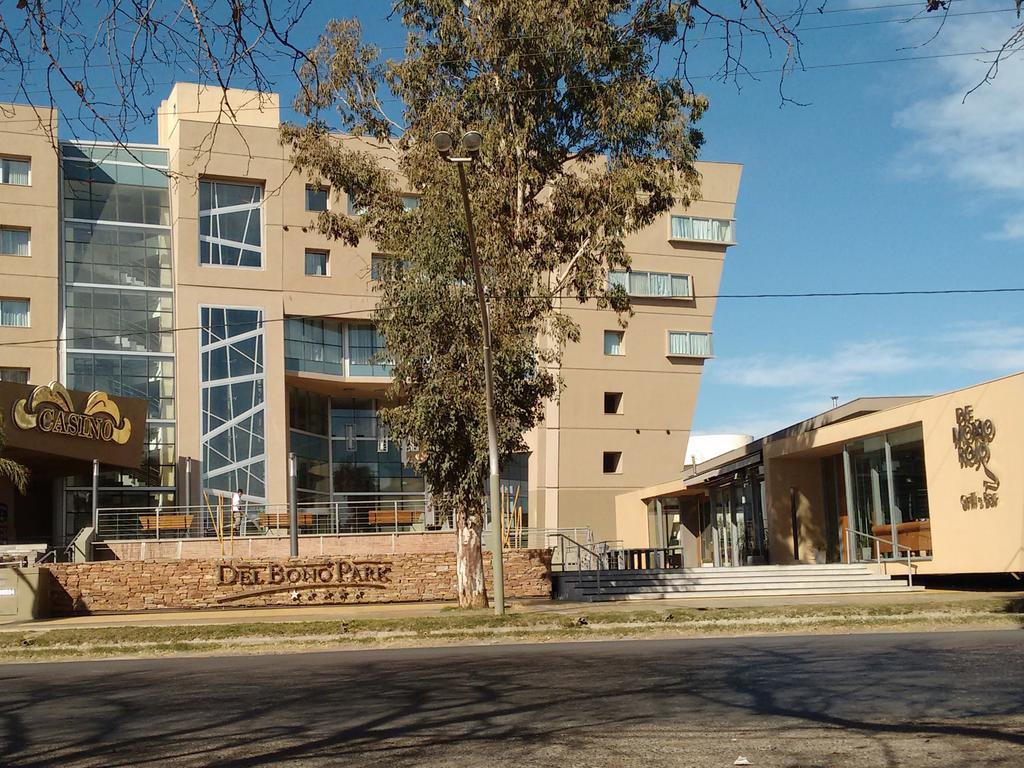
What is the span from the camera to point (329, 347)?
4781 cm

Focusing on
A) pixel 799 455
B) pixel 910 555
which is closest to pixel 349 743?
pixel 910 555

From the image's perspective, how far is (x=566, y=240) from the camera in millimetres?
25641

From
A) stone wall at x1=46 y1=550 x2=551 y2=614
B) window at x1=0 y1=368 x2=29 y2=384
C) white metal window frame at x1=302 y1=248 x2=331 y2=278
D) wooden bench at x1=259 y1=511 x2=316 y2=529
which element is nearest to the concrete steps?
stone wall at x1=46 y1=550 x2=551 y2=614

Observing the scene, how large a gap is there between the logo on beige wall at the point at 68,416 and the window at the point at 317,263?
10.6 meters

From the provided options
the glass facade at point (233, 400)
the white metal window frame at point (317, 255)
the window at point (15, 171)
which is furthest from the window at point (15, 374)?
the white metal window frame at point (317, 255)

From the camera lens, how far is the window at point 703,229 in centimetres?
4991

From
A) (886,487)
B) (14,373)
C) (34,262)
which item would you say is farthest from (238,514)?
(886,487)

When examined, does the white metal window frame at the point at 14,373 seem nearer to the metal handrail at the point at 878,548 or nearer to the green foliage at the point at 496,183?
the green foliage at the point at 496,183

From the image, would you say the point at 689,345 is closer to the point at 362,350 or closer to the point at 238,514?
the point at 362,350

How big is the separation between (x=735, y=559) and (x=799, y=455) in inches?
264

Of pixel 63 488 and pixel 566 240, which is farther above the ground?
pixel 566 240

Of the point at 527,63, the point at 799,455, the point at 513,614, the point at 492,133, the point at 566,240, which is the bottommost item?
the point at 513,614

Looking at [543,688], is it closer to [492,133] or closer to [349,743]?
[349,743]

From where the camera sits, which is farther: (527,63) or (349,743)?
(527,63)
